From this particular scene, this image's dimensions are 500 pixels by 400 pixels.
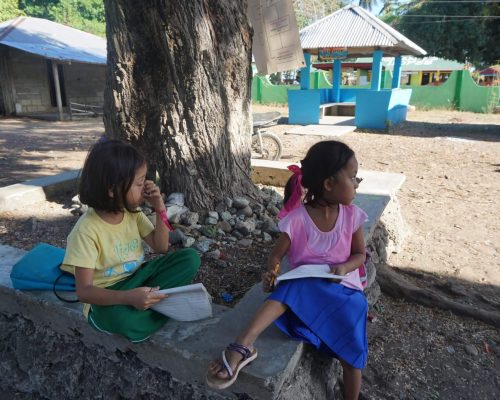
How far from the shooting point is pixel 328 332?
67.2 inches

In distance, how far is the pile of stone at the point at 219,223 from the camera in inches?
113

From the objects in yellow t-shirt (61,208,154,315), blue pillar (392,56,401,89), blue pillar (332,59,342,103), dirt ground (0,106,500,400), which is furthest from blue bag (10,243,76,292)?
blue pillar (332,59,342,103)

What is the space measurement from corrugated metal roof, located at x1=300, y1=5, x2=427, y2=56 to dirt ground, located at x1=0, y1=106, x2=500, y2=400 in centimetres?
523

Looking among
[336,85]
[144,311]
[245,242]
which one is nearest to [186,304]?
[144,311]

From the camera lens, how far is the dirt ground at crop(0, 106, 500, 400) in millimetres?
2254

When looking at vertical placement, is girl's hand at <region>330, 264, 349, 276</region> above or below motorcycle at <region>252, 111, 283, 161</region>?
above

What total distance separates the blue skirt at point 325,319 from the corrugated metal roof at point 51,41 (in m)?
14.2

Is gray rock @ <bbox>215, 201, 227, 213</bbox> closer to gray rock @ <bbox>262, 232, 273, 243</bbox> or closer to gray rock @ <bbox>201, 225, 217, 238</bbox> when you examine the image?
gray rock @ <bbox>201, 225, 217, 238</bbox>

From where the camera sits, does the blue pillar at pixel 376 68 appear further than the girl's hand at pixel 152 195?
Yes

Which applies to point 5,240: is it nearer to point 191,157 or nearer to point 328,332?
point 191,157

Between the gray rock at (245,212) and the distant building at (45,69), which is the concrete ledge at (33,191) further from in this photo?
the distant building at (45,69)

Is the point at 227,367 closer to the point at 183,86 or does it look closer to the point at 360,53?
the point at 183,86

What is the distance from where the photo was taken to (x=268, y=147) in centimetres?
789


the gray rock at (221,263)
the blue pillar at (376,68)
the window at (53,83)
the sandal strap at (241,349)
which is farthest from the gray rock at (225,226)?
the window at (53,83)
